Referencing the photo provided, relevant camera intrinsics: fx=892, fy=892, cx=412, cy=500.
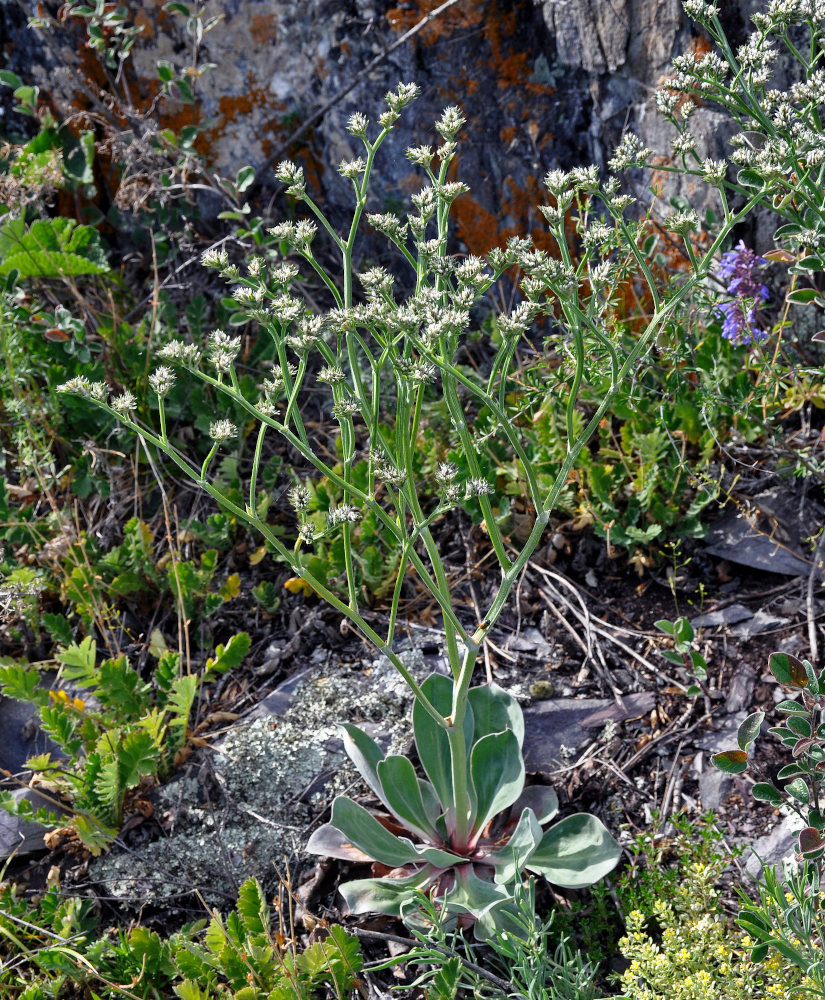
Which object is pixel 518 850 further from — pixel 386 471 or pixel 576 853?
pixel 386 471

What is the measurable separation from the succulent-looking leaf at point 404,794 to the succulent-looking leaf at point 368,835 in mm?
59

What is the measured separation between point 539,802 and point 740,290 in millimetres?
1802

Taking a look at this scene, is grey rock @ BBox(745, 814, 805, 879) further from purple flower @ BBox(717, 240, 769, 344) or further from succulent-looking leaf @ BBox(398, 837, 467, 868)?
purple flower @ BBox(717, 240, 769, 344)

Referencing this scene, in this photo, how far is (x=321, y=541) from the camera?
123 inches

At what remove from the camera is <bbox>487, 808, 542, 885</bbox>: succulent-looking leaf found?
2.06 meters

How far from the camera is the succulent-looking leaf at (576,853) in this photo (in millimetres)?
2111

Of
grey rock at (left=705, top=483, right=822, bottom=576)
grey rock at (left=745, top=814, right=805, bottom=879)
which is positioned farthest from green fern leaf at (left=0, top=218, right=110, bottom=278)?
grey rock at (left=745, top=814, right=805, bottom=879)

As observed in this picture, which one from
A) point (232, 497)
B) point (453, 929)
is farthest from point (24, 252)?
point (453, 929)

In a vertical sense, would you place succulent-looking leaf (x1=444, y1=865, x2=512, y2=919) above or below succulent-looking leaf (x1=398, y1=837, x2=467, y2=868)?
below

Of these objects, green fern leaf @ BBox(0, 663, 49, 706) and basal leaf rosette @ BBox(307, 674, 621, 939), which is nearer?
basal leaf rosette @ BBox(307, 674, 621, 939)

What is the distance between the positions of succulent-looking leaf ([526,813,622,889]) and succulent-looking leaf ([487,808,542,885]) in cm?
7

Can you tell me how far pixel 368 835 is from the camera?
228cm

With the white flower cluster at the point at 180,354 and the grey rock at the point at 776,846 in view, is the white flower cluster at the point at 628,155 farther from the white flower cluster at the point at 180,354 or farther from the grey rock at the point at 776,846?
the grey rock at the point at 776,846

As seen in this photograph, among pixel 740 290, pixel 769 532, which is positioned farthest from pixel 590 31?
pixel 769 532
